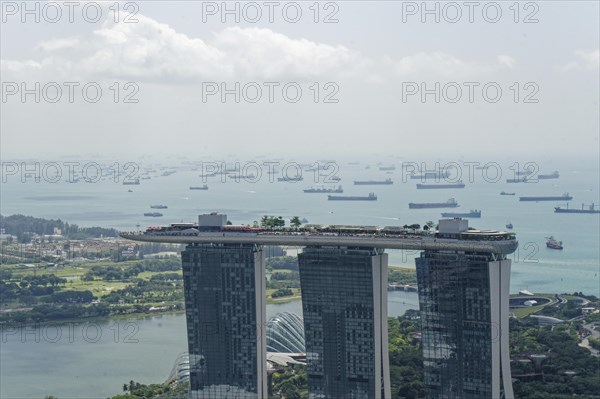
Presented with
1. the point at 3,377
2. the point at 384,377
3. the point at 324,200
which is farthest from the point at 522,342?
the point at 324,200

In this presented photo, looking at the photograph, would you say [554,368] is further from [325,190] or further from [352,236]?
[325,190]

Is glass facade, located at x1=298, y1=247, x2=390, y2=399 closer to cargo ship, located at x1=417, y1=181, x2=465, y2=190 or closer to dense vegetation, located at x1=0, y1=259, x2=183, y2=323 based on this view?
dense vegetation, located at x1=0, y1=259, x2=183, y2=323

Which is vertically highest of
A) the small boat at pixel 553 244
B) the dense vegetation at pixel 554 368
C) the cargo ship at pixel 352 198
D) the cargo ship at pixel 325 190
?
the cargo ship at pixel 325 190

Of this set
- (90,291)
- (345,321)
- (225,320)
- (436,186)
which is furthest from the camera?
(436,186)

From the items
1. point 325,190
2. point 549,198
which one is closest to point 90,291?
point 325,190

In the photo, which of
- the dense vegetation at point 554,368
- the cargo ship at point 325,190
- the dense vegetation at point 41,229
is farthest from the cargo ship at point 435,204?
the dense vegetation at point 554,368

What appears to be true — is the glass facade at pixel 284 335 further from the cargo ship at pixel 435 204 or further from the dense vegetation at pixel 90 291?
the cargo ship at pixel 435 204
